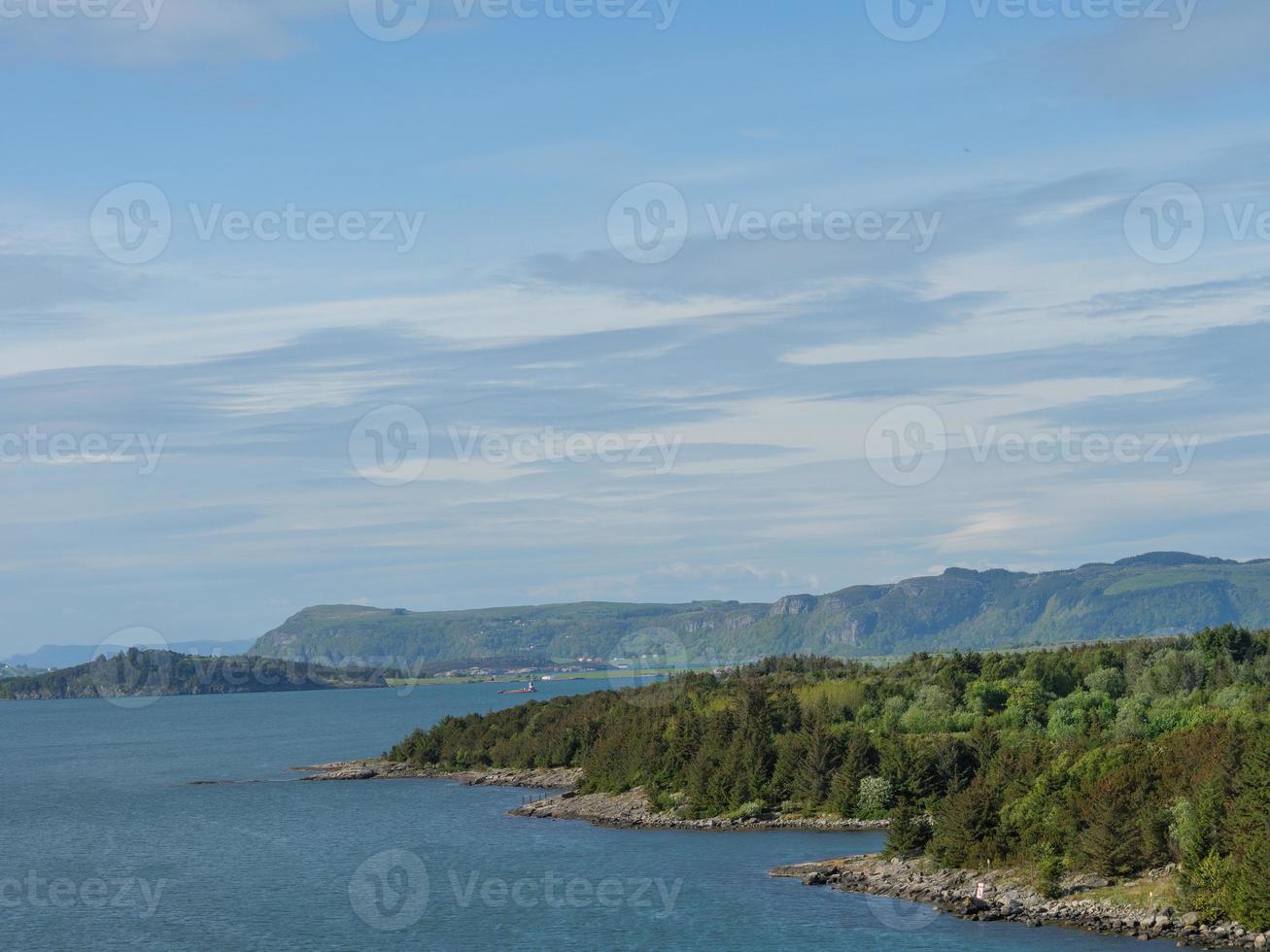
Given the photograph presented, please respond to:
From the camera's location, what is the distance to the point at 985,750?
97.9 m

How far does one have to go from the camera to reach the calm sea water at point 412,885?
6975cm

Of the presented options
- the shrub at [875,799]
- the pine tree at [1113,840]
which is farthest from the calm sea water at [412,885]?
the pine tree at [1113,840]

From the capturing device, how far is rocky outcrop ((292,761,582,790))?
5354 inches

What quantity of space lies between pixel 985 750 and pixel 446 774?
224 ft

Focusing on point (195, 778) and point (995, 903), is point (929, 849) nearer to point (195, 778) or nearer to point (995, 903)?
point (995, 903)

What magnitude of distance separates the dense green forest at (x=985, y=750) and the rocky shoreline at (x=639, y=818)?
1431 mm
